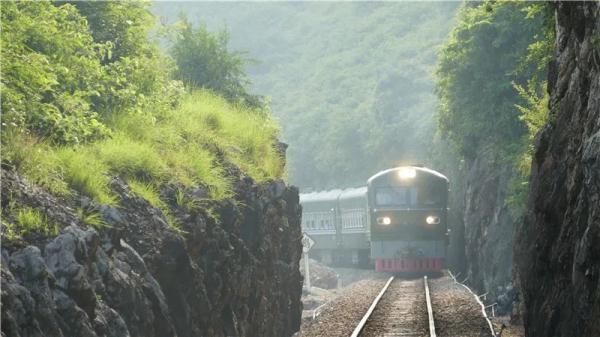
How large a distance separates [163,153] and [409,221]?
75.9 ft

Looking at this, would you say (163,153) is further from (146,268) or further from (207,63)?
(207,63)

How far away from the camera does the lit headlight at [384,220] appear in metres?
38.1

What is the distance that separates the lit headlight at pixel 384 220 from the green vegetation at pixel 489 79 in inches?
177

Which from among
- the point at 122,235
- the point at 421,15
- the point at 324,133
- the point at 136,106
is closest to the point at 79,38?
the point at 136,106

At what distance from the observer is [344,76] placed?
126938mm

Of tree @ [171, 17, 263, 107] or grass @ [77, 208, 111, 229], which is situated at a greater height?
tree @ [171, 17, 263, 107]

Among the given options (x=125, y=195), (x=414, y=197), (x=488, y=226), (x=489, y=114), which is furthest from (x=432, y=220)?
(x=125, y=195)

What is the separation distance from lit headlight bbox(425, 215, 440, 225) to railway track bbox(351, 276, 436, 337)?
6710mm

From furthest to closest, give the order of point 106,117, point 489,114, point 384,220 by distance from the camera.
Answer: point 384,220 → point 489,114 → point 106,117

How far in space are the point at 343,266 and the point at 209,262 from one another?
3705cm

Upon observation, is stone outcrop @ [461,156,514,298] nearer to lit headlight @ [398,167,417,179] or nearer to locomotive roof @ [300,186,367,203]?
lit headlight @ [398,167,417,179]

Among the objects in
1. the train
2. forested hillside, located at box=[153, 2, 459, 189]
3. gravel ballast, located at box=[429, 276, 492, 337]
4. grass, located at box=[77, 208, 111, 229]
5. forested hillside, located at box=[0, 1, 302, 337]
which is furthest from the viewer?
forested hillside, located at box=[153, 2, 459, 189]

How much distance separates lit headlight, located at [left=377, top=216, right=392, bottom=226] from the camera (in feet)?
125

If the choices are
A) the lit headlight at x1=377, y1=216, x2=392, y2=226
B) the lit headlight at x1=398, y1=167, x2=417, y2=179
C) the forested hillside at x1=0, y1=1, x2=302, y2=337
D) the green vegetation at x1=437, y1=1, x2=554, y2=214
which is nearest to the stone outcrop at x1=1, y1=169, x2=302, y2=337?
the forested hillside at x1=0, y1=1, x2=302, y2=337
